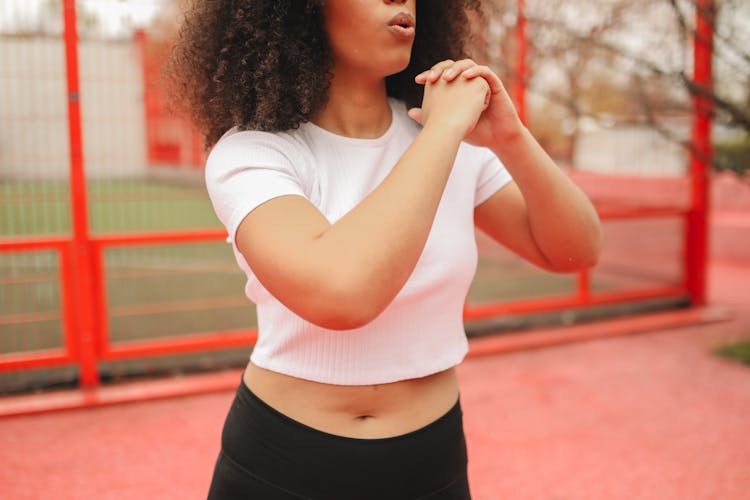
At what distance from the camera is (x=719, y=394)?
13.9ft

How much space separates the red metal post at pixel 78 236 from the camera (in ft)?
13.3

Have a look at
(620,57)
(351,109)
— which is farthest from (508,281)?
(351,109)

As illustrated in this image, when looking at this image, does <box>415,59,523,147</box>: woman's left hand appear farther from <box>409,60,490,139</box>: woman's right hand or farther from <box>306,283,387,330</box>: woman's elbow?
<box>306,283,387,330</box>: woman's elbow

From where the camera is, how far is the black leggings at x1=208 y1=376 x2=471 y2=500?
1086mm

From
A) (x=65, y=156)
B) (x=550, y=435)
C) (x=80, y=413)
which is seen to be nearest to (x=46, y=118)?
(x=65, y=156)

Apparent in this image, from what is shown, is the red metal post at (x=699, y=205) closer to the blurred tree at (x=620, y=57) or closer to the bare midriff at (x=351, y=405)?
the blurred tree at (x=620, y=57)

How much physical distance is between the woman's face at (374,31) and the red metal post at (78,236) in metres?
3.36

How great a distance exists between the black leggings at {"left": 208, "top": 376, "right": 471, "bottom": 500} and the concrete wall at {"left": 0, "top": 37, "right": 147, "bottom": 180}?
11.5ft

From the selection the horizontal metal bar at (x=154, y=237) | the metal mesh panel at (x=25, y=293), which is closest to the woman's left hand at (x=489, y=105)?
the horizontal metal bar at (x=154, y=237)

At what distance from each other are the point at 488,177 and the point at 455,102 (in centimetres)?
28

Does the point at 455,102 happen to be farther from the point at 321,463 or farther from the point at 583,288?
the point at 583,288

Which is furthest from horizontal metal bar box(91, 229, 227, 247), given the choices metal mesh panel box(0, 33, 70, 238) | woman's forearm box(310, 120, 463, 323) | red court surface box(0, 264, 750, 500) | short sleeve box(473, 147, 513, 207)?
woman's forearm box(310, 120, 463, 323)

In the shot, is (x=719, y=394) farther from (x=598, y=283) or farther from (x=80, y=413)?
(x=80, y=413)

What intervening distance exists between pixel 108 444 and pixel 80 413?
0.51 metres
